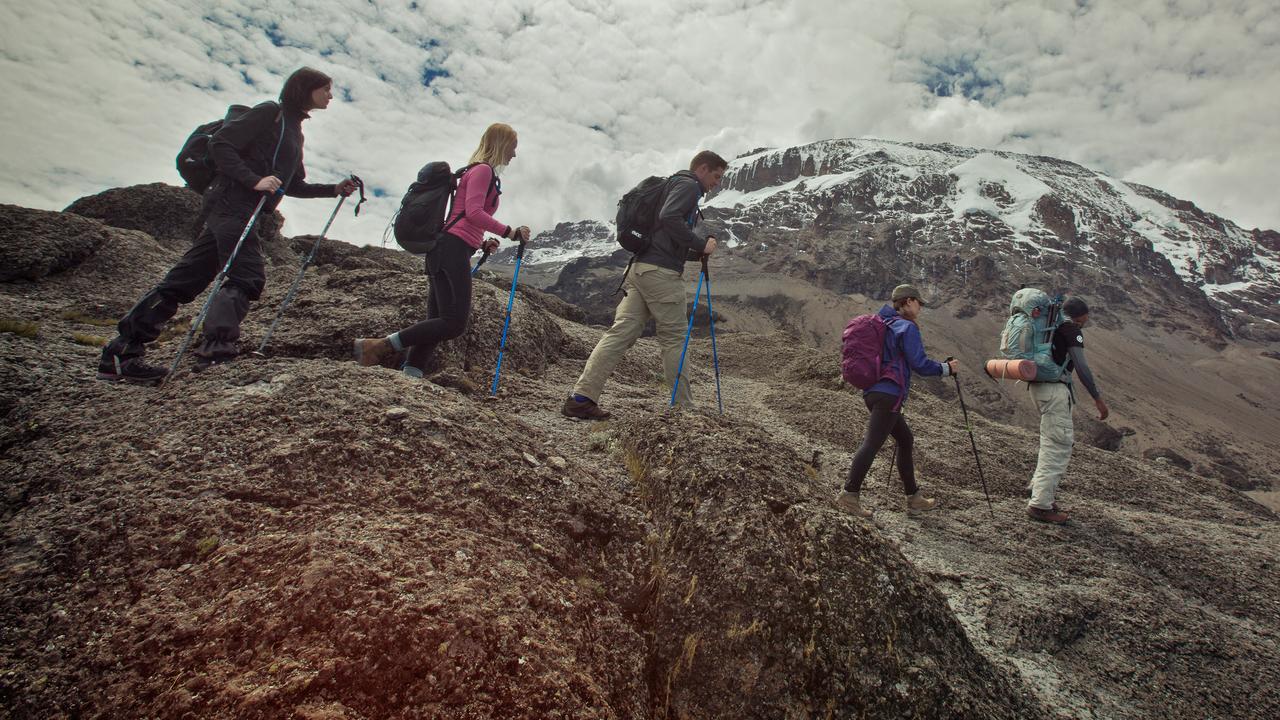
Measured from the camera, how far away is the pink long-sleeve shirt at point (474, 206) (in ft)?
19.6

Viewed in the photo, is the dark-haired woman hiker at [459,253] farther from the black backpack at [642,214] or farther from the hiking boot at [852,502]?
the hiking boot at [852,502]

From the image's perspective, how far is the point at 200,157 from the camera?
17.4 ft

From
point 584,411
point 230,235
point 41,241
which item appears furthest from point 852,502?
point 41,241

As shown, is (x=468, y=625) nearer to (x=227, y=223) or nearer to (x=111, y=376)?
(x=111, y=376)

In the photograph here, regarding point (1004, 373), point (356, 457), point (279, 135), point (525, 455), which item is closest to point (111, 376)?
point (279, 135)

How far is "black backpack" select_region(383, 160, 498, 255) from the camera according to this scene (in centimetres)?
593

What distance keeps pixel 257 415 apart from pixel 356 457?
0.85m

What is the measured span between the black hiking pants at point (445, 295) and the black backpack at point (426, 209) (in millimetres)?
137

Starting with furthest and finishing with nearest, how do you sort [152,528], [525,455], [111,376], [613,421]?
[613,421], [111,376], [525,455], [152,528]

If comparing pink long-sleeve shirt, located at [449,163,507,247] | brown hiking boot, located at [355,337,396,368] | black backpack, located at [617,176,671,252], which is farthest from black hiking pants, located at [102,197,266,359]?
black backpack, located at [617,176,671,252]

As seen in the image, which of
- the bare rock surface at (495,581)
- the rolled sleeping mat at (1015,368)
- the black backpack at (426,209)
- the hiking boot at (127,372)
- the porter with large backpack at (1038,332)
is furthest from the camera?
the porter with large backpack at (1038,332)

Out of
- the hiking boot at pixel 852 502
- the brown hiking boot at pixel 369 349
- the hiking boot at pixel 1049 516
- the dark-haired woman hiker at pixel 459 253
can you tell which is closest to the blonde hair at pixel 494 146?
→ the dark-haired woman hiker at pixel 459 253

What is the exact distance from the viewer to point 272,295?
8883mm

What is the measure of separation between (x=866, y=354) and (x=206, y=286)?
688 cm
